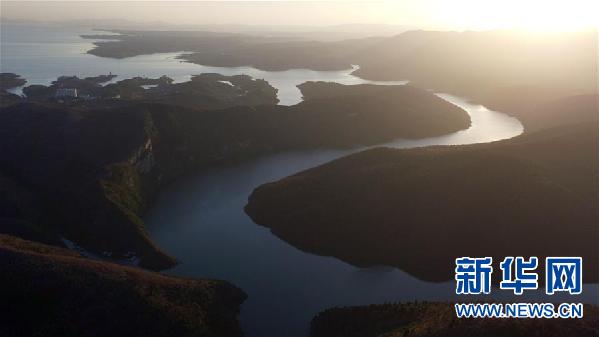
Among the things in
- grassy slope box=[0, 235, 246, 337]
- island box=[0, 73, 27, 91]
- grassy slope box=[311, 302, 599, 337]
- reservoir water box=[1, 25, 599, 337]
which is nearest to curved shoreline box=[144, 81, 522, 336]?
reservoir water box=[1, 25, 599, 337]

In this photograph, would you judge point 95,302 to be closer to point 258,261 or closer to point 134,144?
point 258,261

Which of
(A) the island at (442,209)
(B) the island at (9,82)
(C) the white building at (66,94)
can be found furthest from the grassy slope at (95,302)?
(B) the island at (9,82)

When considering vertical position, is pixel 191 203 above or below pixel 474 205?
below

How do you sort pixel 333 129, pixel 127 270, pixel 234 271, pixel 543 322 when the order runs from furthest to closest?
pixel 333 129
pixel 234 271
pixel 127 270
pixel 543 322

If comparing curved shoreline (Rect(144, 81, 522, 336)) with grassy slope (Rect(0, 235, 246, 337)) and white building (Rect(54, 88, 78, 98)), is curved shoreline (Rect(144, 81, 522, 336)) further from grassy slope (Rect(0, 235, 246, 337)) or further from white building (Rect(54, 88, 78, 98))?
white building (Rect(54, 88, 78, 98))

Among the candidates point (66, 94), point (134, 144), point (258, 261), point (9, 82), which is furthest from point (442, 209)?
point (9, 82)

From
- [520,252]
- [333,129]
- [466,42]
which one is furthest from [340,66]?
[520,252]

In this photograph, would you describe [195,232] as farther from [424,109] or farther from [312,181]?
[424,109]

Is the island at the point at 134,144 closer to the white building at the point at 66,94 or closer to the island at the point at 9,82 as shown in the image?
the white building at the point at 66,94
